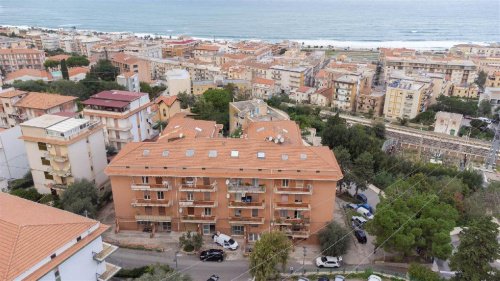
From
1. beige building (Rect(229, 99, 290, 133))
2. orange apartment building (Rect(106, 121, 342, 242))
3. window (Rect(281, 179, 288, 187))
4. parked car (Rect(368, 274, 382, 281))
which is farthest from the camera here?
beige building (Rect(229, 99, 290, 133))

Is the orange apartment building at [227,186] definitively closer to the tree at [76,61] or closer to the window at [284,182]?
the window at [284,182]

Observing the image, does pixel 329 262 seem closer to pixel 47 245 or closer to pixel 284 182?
pixel 284 182

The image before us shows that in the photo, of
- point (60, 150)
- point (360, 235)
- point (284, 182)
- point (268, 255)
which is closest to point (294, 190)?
point (284, 182)

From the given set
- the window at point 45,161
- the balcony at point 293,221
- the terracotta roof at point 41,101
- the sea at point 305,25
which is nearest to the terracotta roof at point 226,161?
the balcony at point 293,221

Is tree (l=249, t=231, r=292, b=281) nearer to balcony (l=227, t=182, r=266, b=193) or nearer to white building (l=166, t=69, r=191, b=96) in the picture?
balcony (l=227, t=182, r=266, b=193)

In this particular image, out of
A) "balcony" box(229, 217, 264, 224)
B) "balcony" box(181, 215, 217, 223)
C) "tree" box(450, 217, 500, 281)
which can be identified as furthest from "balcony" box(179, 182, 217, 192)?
"tree" box(450, 217, 500, 281)

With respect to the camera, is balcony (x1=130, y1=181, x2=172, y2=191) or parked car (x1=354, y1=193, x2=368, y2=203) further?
parked car (x1=354, y1=193, x2=368, y2=203)
